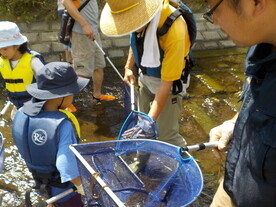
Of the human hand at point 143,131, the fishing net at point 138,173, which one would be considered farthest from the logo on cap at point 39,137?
the human hand at point 143,131

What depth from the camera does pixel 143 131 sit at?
8.89 feet

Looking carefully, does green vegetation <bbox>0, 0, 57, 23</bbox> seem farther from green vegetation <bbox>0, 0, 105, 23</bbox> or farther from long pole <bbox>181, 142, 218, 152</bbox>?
long pole <bbox>181, 142, 218, 152</bbox>

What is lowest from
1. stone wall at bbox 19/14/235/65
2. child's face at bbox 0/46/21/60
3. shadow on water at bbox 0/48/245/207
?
shadow on water at bbox 0/48/245/207

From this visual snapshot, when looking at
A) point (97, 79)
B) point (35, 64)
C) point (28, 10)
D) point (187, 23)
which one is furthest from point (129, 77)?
point (28, 10)

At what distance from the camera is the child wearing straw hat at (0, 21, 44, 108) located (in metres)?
3.64

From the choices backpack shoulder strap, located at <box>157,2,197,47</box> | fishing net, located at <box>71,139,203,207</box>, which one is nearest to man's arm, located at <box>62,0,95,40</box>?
backpack shoulder strap, located at <box>157,2,197,47</box>

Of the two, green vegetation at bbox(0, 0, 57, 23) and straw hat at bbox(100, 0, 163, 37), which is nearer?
straw hat at bbox(100, 0, 163, 37)

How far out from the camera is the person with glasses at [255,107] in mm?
1422

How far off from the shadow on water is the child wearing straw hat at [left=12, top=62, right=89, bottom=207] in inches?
38.9

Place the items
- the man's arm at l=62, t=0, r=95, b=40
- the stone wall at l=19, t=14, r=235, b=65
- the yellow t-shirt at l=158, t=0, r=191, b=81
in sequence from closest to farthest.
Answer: the yellow t-shirt at l=158, t=0, r=191, b=81 → the man's arm at l=62, t=0, r=95, b=40 → the stone wall at l=19, t=14, r=235, b=65

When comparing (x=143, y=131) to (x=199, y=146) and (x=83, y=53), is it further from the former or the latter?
(x=83, y=53)

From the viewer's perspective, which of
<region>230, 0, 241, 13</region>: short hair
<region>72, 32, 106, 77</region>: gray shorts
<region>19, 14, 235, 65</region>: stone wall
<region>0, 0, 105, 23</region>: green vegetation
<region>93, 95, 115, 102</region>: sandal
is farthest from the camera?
<region>0, 0, 105, 23</region>: green vegetation

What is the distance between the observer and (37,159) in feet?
8.76

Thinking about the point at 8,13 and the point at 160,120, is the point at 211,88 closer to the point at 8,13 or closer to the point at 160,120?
the point at 160,120
